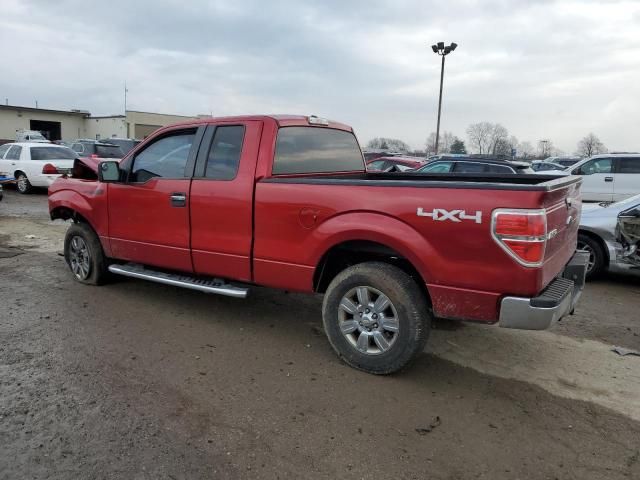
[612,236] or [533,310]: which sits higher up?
[612,236]

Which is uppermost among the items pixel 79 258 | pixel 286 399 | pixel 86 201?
pixel 86 201

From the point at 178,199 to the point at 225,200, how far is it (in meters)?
0.60

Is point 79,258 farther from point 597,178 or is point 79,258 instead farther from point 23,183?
point 597,178

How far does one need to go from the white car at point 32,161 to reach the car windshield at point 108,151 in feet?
7.41

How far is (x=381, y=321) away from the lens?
3713 millimetres

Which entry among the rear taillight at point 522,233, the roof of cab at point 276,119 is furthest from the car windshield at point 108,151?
the rear taillight at point 522,233

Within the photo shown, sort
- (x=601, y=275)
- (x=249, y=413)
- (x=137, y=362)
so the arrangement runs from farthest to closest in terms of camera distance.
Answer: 1. (x=601, y=275)
2. (x=137, y=362)
3. (x=249, y=413)

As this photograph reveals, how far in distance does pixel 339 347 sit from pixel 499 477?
1570 mm

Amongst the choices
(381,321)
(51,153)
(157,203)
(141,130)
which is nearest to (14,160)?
(51,153)

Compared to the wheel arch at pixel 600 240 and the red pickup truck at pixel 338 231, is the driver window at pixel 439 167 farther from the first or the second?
the red pickup truck at pixel 338 231

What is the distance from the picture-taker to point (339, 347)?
12.9 ft

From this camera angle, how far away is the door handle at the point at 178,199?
465 centimetres

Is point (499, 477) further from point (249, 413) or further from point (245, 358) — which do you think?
point (245, 358)

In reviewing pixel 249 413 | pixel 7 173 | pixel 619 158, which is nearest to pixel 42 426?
pixel 249 413
